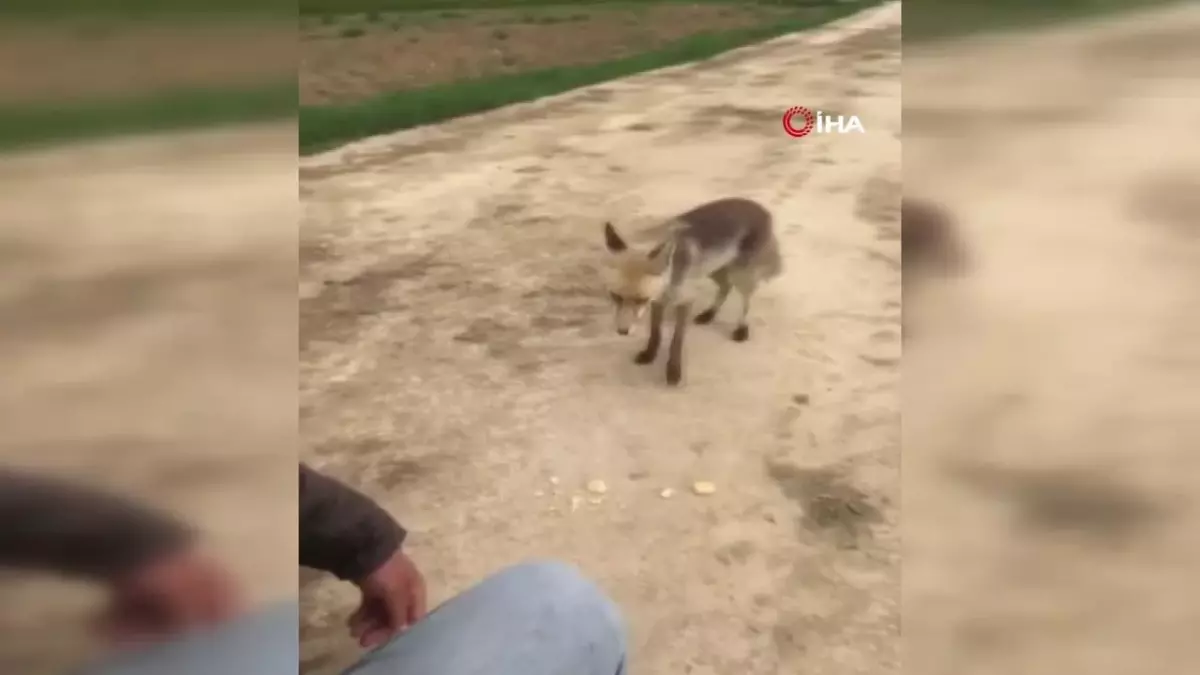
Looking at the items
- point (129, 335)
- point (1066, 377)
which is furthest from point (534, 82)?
point (1066, 377)

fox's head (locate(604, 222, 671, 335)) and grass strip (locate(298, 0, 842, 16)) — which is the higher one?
grass strip (locate(298, 0, 842, 16))

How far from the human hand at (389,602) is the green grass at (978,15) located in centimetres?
41

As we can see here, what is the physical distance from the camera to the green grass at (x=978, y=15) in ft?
1.92

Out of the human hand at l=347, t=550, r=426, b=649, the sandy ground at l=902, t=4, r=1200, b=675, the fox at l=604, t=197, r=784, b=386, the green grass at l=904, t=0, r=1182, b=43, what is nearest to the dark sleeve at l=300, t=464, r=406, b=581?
the human hand at l=347, t=550, r=426, b=649

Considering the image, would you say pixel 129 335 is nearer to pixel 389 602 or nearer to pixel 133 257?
pixel 133 257

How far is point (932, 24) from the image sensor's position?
59 centimetres

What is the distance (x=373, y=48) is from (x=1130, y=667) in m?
0.57

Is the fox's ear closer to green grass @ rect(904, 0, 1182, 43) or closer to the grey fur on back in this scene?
the grey fur on back

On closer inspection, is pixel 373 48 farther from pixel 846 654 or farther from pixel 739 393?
pixel 846 654

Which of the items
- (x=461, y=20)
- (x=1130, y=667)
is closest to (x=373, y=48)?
(x=461, y=20)

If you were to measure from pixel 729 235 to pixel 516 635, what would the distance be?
25 cm

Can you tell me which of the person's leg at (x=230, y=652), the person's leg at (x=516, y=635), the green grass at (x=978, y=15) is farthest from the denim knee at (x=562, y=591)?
the green grass at (x=978, y=15)

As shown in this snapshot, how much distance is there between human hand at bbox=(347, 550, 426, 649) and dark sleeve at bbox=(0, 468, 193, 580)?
132 mm

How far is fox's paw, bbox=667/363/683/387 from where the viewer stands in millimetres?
618
